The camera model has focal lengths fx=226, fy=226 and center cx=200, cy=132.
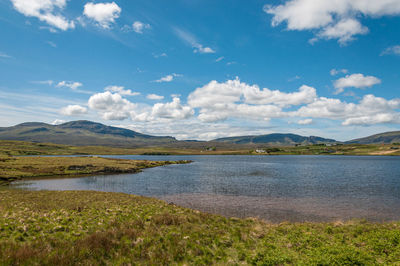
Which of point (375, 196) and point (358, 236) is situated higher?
point (358, 236)

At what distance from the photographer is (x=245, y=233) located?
801 inches

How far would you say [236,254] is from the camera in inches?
615

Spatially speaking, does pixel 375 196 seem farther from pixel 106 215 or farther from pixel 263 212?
pixel 106 215

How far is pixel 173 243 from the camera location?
54.6 feet

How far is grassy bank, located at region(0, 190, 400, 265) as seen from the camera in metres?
13.6

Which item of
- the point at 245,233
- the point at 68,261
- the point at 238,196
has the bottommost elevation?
the point at 238,196

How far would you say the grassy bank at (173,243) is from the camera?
44.8 ft

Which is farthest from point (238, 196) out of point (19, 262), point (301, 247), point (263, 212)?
point (19, 262)

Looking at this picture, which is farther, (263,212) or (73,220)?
(263,212)

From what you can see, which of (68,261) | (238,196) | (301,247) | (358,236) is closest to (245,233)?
(301,247)

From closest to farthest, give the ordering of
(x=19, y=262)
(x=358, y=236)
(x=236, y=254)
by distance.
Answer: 1. (x=19, y=262)
2. (x=236, y=254)
3. (x=358, y=236)

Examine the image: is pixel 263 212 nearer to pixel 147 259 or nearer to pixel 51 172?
pixel 147 259

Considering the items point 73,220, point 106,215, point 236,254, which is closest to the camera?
point 236,254

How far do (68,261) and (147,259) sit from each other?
4.42 m
